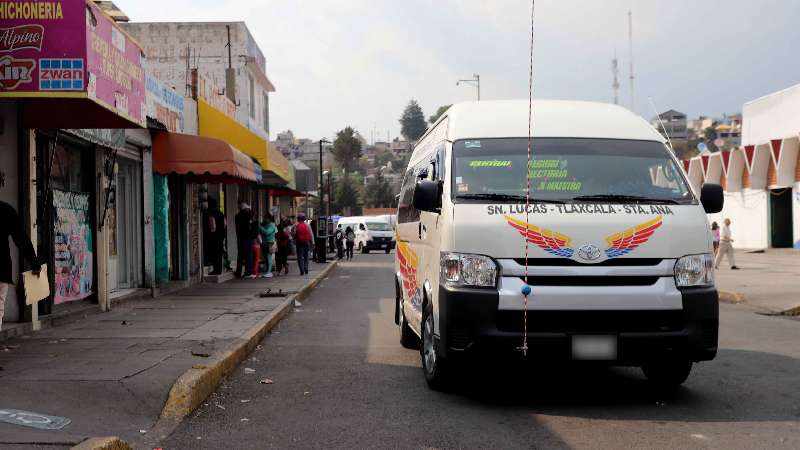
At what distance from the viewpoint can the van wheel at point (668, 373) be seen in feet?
22.3

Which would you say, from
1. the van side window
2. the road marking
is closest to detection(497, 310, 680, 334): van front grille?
the van side window

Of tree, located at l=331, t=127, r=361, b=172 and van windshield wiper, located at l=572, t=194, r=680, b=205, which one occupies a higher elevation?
tree, located at l=331, t=127, r=361, b=172

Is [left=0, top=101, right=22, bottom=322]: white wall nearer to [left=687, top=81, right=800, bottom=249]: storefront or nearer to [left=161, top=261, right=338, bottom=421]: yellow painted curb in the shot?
[left=161, top=261, right=338, bottom=421]: yellow painted curb

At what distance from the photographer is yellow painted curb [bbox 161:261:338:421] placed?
6.24m

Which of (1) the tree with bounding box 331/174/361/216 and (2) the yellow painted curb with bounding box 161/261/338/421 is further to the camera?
(1) the tree with bounding box 331/174/361/216

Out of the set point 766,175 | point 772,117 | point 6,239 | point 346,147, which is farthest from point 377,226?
point 346,147

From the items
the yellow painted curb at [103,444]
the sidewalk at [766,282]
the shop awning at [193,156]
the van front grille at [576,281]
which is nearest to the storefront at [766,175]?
the sidewalk at [766,282]

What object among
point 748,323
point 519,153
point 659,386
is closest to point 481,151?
point 519,153

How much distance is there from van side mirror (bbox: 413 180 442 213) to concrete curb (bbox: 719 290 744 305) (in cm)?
1041

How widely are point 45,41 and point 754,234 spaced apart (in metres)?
38.1

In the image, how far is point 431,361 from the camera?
7039mm

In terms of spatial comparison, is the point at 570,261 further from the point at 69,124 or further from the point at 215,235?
the point at 215,235

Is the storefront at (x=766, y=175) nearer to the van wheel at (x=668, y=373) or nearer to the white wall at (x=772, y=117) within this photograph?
the white wall at (x=772, y=117)

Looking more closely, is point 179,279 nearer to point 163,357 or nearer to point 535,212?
point 163,357
